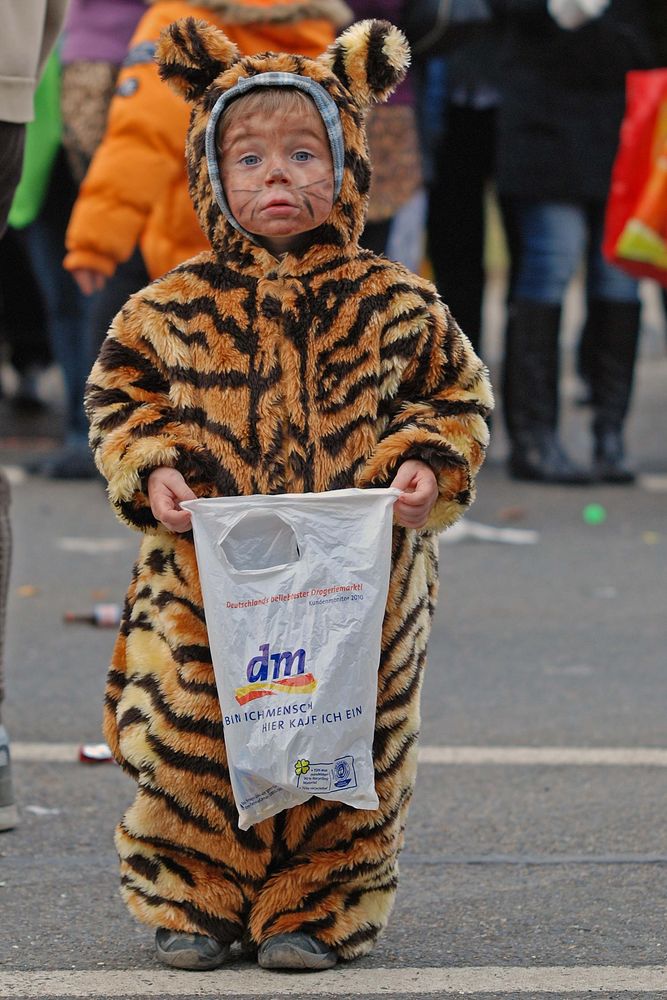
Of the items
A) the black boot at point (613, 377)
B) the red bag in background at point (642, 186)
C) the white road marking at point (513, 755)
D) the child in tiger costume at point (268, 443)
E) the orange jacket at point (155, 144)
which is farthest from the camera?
the black boot at point (613, 377)

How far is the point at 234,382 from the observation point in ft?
10.4

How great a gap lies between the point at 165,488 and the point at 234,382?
0.70 ft

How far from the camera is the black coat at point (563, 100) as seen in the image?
7828mm

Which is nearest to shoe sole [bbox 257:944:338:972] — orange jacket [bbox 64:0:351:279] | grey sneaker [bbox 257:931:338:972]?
grey sneaker [bbox 257:931:338:972]

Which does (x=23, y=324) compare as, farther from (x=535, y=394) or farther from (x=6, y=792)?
(x=6, y=792)

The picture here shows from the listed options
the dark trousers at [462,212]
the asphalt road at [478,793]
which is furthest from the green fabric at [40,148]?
the dark trousers at [462,212]

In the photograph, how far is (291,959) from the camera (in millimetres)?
3131

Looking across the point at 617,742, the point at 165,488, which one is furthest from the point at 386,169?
the point at 165,488

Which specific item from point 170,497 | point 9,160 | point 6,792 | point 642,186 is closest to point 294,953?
point 170,497

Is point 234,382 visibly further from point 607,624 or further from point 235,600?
point 607,624

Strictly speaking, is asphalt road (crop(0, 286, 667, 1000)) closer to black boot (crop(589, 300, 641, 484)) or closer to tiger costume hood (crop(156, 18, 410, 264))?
black boot (crop(589, 300, 641, 484))

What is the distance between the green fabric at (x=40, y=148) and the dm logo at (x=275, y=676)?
195 inches

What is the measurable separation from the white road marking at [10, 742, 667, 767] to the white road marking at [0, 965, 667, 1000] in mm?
1273

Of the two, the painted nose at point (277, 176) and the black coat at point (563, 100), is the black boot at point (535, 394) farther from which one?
the painted nose at point (277, 176)
